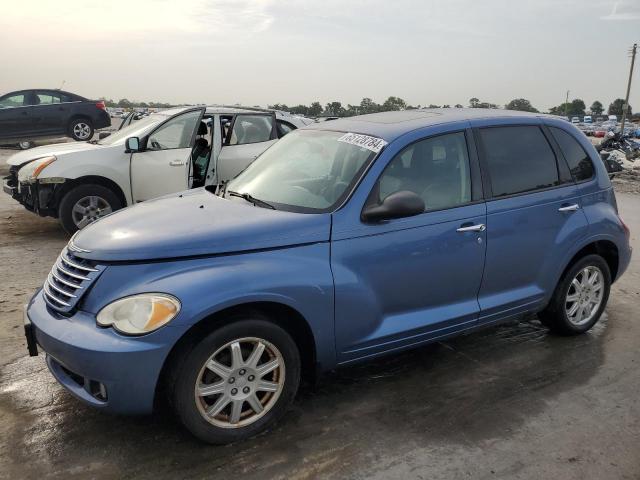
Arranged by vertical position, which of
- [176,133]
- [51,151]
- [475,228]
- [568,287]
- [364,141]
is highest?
[364,141]

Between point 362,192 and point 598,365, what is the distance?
2258 millimetres

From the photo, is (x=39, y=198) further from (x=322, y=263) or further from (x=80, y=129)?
(x=80, y=129)

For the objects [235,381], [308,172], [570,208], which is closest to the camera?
[235,381]

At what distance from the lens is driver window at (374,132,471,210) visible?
11.8ft

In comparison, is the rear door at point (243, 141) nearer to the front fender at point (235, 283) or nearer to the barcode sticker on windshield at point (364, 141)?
the barcode sticker on windshield at point (364, 141)

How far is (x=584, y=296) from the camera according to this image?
4574 mm

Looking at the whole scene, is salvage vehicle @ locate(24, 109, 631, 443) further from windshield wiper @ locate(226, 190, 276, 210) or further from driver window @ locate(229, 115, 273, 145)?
driver window @ locate(229, 115, 273, 145)

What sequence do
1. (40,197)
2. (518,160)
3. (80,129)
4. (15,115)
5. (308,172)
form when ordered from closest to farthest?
(308,172)
(518,160)
(40,197)
(15,115)
(80,129)

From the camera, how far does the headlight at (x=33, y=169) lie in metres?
7.09

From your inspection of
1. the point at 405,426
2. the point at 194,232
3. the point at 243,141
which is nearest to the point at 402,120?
the point at 194,232

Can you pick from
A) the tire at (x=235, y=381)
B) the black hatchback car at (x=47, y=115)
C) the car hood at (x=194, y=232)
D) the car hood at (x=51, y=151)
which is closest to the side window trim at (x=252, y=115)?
the car hood at (x=51, y=151)

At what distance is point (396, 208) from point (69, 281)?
1846 mm

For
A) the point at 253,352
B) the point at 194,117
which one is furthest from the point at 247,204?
the point at 194,117

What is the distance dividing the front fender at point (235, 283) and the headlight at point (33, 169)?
4.89m
